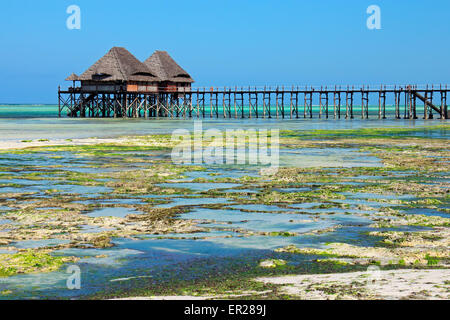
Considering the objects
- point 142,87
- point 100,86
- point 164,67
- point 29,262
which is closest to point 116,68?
point 100,86

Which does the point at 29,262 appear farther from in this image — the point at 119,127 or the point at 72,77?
the point at 72,77

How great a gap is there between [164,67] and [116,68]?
8.67 m

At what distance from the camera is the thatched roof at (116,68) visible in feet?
251

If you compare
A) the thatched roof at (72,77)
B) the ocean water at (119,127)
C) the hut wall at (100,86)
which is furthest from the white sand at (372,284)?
the thatched roof at (72,77)

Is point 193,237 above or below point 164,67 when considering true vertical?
below

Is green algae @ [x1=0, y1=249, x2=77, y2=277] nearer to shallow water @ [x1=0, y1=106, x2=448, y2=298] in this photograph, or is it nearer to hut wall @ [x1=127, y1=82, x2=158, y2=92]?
shallow water @ [x1=0, y1=106, x2=448, y2=298]

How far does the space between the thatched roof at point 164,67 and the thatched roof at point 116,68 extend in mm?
4325

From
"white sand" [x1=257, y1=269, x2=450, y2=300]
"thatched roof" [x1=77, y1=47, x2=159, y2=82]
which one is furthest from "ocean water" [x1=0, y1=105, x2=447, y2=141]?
"white sand" [x1=257, y1=269, x2=450, y2=300]

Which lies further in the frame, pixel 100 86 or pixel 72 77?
pixel 72 77

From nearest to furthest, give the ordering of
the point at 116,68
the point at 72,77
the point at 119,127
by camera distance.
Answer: the point at 119,127
the point at 116,68
the point at 72,77

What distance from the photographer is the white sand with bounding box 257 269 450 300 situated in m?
7.38

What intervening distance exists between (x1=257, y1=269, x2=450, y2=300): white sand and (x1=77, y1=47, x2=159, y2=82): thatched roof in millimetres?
69241

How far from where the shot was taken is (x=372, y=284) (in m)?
7.86

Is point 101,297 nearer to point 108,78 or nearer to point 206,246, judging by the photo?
point 206,246
